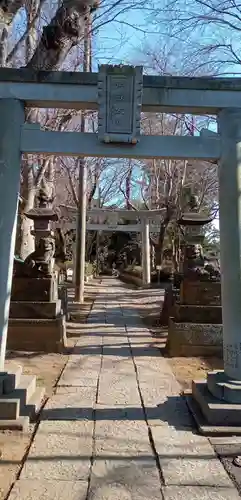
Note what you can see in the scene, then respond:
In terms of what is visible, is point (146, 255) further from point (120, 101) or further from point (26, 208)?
point (120, 101)

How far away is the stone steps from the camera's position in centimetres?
371

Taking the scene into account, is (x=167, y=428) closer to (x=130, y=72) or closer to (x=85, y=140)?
(x=85, y=140)

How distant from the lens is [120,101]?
4.12 m

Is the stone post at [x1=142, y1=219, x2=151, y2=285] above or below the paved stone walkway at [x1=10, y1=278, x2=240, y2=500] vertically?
above

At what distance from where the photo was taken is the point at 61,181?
2152 cm

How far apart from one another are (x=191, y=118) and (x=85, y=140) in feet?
30.6

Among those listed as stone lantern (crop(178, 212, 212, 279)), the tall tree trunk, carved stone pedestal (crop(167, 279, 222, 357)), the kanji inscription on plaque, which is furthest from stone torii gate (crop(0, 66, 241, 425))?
the tall tree trunk

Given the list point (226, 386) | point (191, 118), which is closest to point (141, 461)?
point (226, 386)

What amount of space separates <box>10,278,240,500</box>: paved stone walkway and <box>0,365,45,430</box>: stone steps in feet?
0.52

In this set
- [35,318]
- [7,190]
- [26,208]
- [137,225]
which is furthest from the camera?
[137,225]

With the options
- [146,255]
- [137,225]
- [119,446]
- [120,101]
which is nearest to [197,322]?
[119,446]

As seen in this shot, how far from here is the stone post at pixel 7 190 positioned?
400 cm

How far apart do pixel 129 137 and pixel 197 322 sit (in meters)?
4.12

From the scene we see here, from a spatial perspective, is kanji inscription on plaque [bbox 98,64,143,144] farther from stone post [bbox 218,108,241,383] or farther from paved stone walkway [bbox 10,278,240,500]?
paved stone walkway [bbox 10,278,240,500]
